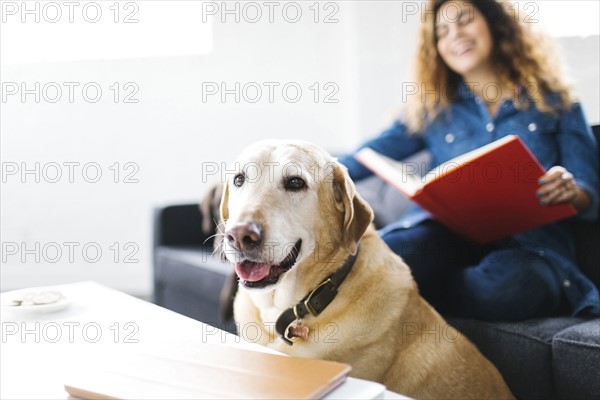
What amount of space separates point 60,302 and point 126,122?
204 cm

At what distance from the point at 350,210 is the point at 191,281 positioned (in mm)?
1148

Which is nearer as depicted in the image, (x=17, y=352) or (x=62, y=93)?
(x=17, y=352)

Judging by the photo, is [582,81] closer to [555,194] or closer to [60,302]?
[555,194]

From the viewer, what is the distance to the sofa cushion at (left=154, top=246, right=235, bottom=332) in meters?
2.02

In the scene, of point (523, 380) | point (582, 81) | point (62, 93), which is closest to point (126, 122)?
point (62, 93)

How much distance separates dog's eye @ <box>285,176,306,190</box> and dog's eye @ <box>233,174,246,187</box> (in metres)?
0.11

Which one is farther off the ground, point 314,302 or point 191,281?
point 314,302

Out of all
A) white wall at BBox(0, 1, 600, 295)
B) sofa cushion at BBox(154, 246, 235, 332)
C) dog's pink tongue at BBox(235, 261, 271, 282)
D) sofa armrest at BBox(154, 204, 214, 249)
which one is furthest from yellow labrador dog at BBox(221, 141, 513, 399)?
white wall at BBox(0, 1, 600, 295)

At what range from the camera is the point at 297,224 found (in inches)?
44.4

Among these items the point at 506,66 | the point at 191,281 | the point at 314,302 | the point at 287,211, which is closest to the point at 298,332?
the point at 314,302

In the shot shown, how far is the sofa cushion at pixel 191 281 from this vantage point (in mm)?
2020

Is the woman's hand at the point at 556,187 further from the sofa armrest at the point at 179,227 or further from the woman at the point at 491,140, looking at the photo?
the sofa armrest at the point at 179,227

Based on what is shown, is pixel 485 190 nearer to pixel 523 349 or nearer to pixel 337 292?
pixel 523 349

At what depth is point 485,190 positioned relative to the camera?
56.3 inches
